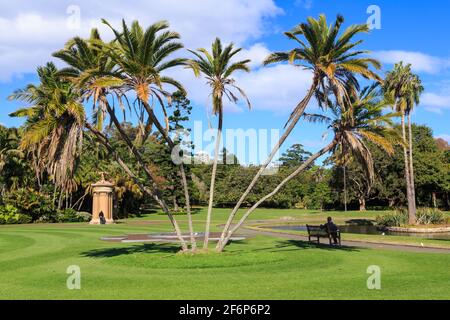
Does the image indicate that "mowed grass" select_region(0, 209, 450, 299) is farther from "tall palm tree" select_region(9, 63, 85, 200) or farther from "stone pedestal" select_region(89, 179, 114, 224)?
"stone pedestal" select_region(89, 179, 114, 224)

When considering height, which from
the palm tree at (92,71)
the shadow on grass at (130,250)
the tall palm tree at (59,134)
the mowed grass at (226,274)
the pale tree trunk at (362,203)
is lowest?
the shadow on grass at (130,250)

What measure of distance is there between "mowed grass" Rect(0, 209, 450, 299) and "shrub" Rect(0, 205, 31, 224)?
25.2 metres

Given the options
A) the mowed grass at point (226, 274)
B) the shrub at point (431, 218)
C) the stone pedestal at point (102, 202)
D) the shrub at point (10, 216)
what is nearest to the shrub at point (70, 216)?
the stone pedestal at point (102, 202)

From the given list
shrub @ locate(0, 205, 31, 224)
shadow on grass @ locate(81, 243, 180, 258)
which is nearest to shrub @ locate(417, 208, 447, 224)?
shadow on grass @ locate(81, 243, 180, 258)

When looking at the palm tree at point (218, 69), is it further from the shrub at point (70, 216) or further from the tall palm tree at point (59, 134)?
the shrub at point (70, 216)

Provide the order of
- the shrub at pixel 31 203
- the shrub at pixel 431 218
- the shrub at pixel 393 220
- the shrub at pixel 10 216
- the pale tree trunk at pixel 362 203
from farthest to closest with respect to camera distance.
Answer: the pale tree trunk at pixel 362 203 → the shrub at pixel 31 203 → the shrub at pixel 10 216 → the shrub at pixel 431 218 → the shrub at pixel 393 220

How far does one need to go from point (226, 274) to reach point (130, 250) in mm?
7677

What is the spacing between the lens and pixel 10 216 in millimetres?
43031

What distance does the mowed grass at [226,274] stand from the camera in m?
10.5

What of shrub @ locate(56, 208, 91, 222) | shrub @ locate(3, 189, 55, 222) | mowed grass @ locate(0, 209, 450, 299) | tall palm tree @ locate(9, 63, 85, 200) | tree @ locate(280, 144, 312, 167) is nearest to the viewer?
mowed grass @ locate(0, 209, 450, 299)

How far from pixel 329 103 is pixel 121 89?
8708 millimetres

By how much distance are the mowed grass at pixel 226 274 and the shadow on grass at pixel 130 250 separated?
4 centimetres

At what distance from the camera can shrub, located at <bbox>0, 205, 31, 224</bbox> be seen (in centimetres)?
4262
